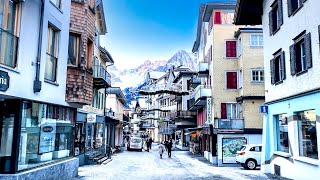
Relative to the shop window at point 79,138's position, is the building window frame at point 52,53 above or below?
above

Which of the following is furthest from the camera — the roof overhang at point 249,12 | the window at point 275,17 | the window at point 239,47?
the window at point 239,47

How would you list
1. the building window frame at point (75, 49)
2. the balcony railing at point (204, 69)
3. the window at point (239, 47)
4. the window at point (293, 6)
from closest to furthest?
the window at point (293, 6)
the building window frame at point (75, 49)
the window at point (239, 47)
the balcony railing at point (204, 69)

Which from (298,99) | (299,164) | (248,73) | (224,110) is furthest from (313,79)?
(224,110)

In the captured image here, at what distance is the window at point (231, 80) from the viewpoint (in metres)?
28.2

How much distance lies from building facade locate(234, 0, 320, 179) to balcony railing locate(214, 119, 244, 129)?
7161mm

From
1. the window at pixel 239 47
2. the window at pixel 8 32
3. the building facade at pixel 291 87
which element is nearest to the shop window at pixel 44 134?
the window at pixel 8 32

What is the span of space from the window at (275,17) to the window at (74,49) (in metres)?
10.5

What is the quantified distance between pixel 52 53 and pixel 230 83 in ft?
59.2

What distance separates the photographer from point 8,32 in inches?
390

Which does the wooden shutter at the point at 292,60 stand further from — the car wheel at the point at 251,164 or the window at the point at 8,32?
the window at the point at 8,32

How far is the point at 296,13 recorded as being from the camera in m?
14.8

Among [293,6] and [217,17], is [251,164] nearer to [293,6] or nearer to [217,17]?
[293,6]

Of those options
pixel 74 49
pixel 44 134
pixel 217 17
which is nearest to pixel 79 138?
pixel 74 49

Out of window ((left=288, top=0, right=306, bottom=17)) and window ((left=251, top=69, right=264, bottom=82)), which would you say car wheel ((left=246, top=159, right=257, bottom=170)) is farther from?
window ((left=288, top=0, right=306, bottom=17))
